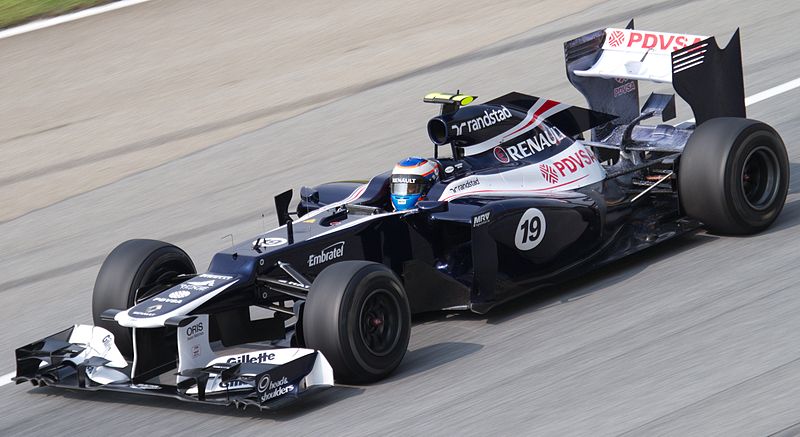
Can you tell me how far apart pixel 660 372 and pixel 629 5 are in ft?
37.9

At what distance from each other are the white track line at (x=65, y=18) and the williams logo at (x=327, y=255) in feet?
39.9

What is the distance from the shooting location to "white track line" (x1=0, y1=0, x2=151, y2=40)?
18656mm

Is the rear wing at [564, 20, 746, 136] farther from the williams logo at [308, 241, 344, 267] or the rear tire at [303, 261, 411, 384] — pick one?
the rear tire at [303, 261, 411, 384]

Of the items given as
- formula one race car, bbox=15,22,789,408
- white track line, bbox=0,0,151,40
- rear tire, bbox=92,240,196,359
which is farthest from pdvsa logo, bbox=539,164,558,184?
white track line, bbox=0,0,151,40

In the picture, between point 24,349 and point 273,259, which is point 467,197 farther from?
point 24,349

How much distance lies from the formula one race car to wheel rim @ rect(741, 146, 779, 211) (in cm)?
1

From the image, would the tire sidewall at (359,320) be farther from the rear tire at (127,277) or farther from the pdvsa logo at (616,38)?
the pdvsa logo at (616,38)

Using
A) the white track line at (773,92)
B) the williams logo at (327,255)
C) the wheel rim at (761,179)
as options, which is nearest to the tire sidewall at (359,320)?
the williams logo at (327,255)

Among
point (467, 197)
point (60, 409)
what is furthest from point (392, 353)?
point (60, 409)

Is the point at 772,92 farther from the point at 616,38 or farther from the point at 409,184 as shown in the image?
the point at 409,184

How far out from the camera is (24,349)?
25.8 ft

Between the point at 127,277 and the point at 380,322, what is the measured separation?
1792 mm

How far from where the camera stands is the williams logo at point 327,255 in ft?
26.1

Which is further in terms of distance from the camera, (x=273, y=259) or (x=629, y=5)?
(x=629, y=5)
